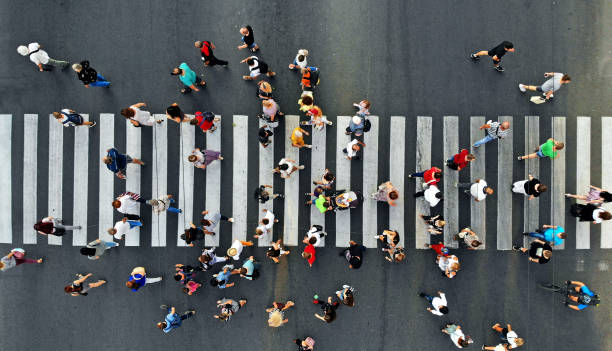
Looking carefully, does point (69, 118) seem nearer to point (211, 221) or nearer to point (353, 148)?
point (211, 221)

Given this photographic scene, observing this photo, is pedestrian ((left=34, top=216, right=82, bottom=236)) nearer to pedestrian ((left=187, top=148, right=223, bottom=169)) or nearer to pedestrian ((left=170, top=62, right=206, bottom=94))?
pedestrian ((left=187, top=148, right=223, bottom=169))

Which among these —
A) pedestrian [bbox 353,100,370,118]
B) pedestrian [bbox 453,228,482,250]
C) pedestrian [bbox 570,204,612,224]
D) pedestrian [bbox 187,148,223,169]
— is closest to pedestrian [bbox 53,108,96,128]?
pedestrian [bbox 187,148,223,169]

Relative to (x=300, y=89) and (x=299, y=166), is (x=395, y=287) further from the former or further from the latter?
(x=300, y=89)

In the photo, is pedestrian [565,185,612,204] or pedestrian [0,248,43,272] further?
pedestrian [0,248,43,272]

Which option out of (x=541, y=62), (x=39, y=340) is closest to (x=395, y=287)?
(x=541, y=62)

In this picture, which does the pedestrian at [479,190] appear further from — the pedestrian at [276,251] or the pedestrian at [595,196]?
the pedestrian at [276,251]

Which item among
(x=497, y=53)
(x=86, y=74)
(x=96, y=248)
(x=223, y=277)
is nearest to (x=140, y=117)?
(x=86, y=74)

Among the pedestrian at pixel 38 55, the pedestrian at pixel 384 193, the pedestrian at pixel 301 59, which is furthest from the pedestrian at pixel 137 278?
the pedestrian at pixel 301 59
